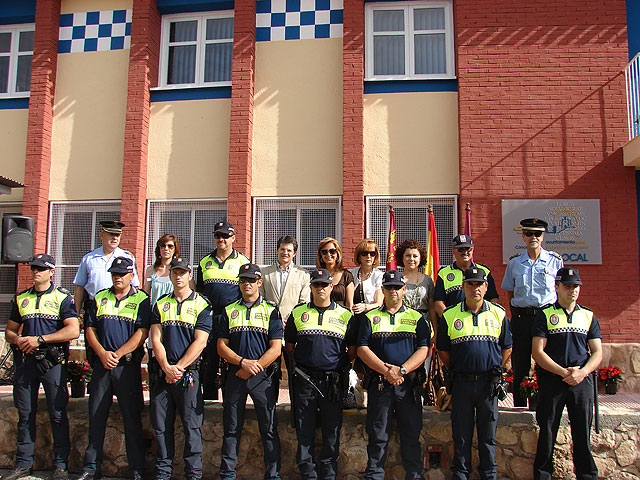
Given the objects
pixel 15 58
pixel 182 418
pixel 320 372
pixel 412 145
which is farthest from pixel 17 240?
pixel 412 145

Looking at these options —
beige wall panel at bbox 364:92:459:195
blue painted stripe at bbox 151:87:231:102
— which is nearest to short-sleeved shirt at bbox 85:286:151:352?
beige wall panel at bbox 364:92:459:195

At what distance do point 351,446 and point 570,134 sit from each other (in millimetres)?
5572

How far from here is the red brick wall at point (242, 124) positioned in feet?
27.6

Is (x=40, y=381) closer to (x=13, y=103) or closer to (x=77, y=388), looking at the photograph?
(x=77, y=388)

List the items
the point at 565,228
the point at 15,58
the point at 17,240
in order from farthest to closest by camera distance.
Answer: the point at 15,58 < the point at 565,228 < the point at 17,240

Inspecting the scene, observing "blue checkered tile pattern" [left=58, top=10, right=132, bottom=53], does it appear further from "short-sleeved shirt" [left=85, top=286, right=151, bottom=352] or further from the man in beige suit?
"short-sleeved shirt" [left=85, top=286, right=151, bottom=352]

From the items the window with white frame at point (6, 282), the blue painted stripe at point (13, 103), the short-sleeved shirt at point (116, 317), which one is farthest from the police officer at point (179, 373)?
the blue painted stripe at point (13, 103)

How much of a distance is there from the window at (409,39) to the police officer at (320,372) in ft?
16.0

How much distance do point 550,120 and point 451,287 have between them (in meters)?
4.04

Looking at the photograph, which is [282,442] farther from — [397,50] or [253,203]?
[397,50]

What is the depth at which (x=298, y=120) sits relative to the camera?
28.0ft

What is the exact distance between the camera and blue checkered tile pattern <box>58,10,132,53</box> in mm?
9094

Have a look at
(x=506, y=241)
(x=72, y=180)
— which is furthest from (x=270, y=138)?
(x=506, y=241)

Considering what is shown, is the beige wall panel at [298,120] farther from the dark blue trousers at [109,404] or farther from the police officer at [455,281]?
the dark blue trousers at [109,404]
